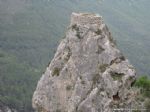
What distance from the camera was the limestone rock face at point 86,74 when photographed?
80.1ft

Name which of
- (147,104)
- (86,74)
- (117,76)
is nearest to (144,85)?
(147,104)

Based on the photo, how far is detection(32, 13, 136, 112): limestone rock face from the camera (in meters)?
24.4

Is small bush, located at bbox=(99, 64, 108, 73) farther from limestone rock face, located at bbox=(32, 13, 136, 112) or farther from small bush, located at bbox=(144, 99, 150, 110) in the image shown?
small bush, located at bbox=(144, 99, 150, 110)

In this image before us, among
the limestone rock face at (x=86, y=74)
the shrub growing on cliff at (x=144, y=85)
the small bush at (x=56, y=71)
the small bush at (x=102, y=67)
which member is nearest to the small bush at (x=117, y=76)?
the limestone rock face at (x=86, y=74)

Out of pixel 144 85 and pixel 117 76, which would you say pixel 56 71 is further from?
pixel 144 85

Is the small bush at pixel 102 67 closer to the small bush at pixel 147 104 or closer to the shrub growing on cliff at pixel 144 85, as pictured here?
the shrub growing on cliff at pixel 144 85

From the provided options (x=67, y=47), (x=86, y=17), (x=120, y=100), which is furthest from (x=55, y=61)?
(x=120, y=100)

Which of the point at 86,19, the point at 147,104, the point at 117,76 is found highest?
the point at 86,19

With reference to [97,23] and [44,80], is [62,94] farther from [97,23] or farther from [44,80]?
[97,23]

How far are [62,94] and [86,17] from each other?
4.07m

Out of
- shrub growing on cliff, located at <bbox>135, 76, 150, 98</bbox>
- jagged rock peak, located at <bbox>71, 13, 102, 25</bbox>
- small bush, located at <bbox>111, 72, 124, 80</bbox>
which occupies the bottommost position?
shrub growing on cliff, located at <bbox>135, 76, 150, 98</bbox>

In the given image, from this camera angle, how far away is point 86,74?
25391mm

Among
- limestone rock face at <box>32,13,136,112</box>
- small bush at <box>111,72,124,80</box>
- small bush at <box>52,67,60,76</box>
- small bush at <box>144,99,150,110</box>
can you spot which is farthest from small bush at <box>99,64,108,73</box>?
small bush at <box>144,99,150,110</box>

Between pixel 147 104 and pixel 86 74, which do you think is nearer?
pixel 147 104
